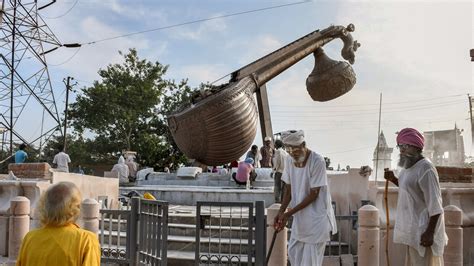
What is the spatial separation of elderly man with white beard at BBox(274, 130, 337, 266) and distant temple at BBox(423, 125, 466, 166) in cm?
1097

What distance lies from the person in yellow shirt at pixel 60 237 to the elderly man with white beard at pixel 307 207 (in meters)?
2.12

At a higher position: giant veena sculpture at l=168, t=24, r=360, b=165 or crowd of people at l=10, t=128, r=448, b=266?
giant veena sculpture at l=168, t=24, r=360, b=165

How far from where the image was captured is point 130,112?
28875mm

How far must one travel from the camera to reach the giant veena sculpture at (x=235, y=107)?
41.6ft

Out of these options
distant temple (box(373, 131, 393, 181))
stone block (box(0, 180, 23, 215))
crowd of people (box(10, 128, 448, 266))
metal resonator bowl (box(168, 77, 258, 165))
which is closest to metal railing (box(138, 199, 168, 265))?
crowd of people (box(10, 128, 448, 266))

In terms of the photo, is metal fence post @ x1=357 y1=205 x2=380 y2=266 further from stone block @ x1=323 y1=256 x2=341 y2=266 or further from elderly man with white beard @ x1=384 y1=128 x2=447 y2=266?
elderly man with white beard @ x1=384 y1=128 x2=447 y2=266

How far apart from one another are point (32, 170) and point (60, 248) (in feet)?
24.6

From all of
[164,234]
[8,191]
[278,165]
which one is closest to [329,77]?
[278,165]

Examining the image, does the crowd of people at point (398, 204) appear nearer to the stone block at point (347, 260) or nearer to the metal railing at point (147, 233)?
the metal railing at point (147, 233)

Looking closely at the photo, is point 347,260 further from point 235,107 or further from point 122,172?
point 122,172

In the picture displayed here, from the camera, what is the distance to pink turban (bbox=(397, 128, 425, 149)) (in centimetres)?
398

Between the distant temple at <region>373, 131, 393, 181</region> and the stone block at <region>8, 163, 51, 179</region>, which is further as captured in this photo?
the distant temple at <region>373, 131, 393, 181</region>

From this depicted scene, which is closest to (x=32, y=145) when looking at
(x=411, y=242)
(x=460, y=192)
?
(x=460, y=192)

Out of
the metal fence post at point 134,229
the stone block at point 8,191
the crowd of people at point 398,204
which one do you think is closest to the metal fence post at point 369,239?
the crowd of people at point 398,204
